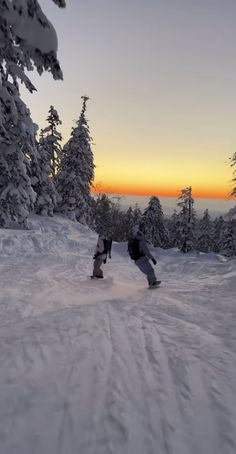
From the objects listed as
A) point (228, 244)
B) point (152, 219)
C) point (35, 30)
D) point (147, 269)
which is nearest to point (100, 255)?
point (147, 269)

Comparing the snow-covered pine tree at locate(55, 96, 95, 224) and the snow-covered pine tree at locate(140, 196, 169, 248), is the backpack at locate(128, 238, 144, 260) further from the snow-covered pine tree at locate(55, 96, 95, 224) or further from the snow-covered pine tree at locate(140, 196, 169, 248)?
the snow-covered pine tree at locate(140, 196, 169, 248)

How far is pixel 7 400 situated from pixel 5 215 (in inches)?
604

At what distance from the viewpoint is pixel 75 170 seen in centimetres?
4141

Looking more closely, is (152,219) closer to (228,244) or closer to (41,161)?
(228,244)

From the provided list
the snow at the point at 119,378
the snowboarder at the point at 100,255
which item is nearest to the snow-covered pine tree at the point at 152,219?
the snowboarder at the point at 100,255

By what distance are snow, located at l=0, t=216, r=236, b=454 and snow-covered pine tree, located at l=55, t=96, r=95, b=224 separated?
3362cm

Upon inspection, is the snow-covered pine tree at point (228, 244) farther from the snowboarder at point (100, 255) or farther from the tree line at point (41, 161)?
the snowboarder at point (100, 255)

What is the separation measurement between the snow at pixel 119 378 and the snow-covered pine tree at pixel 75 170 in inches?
1324

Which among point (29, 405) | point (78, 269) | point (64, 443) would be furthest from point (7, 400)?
point (78, 269)

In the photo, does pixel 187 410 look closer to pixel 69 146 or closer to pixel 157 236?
pixel 69 146

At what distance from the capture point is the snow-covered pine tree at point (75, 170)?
40.8m

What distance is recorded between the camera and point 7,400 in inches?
138

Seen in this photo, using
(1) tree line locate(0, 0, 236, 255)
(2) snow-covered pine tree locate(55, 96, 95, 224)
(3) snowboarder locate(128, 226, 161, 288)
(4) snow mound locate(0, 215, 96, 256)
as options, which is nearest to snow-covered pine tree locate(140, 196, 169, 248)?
(1) tree line locate(0, 0, 236, 255)

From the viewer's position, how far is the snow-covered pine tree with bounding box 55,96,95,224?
4075 centimetres
